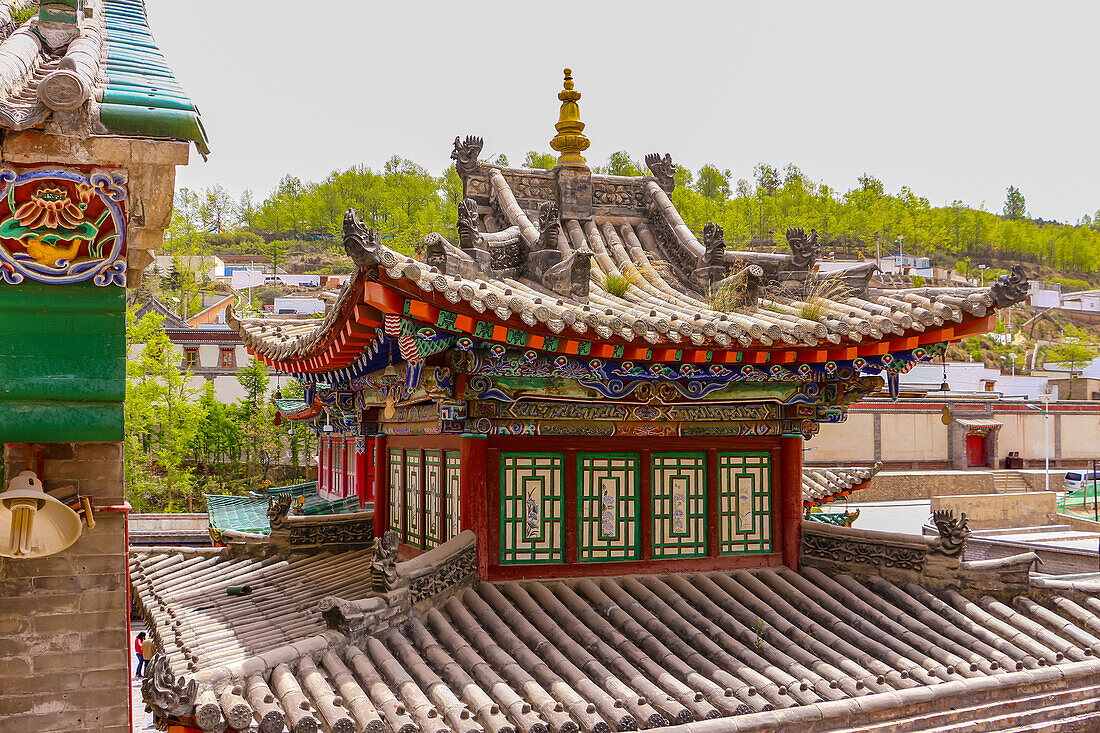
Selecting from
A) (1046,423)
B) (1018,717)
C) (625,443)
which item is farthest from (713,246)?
(1046,423)

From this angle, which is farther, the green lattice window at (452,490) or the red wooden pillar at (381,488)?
the red wooden pillar at (381,488)

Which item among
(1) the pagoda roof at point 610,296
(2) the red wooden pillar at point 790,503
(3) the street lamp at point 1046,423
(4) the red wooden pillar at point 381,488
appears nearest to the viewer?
(1) the pagoda roof at point 610,296

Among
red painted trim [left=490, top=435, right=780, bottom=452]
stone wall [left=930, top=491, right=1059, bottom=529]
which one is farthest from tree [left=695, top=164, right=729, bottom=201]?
red painted trim [left=490, top=435, right=780, bottom=452]

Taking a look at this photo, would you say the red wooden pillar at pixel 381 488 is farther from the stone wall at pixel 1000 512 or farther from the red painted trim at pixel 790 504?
the stone wall at pixel 1000 512

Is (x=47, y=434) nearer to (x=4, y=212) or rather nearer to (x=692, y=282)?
(x=4, y=212)

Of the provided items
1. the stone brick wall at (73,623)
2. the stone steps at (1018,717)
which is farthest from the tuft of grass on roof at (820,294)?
the stone brick wall at (73,623)

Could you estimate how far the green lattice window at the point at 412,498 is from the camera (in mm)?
10016

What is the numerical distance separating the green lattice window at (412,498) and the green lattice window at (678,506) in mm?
2636

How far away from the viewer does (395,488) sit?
10883 millimetres

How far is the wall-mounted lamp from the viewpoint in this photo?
5.26 metres

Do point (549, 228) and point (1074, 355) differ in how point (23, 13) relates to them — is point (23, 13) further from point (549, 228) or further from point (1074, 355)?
point (1074, 355)

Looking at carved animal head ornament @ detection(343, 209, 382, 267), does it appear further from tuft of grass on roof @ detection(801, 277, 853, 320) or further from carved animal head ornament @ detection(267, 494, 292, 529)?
carved animal head ornament @ detection(267, 494, 292, 529)

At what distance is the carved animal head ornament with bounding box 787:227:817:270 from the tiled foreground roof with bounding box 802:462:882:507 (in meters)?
5.29

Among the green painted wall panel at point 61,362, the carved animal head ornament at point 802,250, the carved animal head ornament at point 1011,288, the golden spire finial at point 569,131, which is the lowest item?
the green painted wall panel at point 61,362
